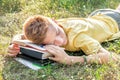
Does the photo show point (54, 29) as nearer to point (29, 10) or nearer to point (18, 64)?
point (18, 64)

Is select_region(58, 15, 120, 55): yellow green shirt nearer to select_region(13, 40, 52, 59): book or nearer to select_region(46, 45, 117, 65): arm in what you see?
select_region(46, 45, 117, 65): arm

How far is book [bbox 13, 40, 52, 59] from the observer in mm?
3879

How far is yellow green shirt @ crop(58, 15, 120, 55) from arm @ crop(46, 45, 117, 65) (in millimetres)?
64

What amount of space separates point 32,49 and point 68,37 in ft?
1.40

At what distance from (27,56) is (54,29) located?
1.38ft

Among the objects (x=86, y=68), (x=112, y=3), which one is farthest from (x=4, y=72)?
(x=112, y=3)

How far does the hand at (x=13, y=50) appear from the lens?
4.14 m

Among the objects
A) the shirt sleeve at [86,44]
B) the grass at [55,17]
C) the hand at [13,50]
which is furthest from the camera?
the hand at [13,50]

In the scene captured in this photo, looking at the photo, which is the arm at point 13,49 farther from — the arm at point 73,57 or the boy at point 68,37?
the arm at point 73,57

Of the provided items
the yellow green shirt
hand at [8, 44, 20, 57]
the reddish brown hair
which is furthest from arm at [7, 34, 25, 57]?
the yellow green shirt

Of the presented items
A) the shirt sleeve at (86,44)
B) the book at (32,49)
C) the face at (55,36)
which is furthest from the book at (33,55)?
the shirt sleeve at (86,44)

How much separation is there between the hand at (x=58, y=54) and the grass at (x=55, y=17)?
0.25 ft

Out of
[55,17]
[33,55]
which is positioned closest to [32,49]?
[33,55]

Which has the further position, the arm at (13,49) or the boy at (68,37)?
the arm at (13,49)
